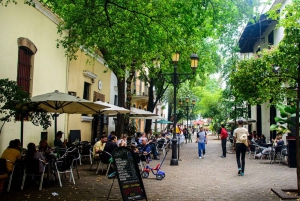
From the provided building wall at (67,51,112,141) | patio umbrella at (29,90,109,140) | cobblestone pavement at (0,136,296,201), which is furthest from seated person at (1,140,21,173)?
building wall at (67,51,112,141)

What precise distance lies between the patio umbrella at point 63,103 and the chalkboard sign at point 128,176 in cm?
330

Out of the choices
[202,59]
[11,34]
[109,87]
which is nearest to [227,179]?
[11,34]

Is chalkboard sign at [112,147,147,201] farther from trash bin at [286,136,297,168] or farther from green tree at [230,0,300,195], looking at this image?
trash bin at [286,136,297,168]

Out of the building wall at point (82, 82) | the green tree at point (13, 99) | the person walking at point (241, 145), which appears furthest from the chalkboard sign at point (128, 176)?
the building wall at point (82, 82)

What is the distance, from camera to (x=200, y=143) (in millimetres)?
16984

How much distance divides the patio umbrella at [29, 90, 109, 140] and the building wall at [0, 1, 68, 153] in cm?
157

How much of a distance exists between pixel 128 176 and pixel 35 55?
26.2 ft

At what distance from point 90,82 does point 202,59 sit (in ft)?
24.5

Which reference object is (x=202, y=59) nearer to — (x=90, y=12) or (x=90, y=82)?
(x=90, y=82)

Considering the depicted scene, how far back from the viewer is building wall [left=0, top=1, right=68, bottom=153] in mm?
10484

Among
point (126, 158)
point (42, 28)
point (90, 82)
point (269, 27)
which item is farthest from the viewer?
point (269, 27)

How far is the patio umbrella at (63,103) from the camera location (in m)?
9.29

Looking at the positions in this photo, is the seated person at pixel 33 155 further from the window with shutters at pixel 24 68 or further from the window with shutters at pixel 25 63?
the window with shutters at pixel 24 68

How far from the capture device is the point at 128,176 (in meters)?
6.46
